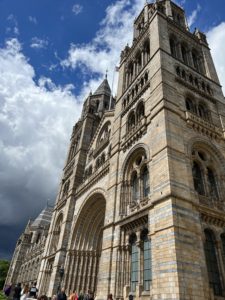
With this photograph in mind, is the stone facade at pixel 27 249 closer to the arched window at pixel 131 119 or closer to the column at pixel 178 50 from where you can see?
the arched window at pixel 131 119

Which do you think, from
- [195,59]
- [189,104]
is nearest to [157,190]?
[189,104]

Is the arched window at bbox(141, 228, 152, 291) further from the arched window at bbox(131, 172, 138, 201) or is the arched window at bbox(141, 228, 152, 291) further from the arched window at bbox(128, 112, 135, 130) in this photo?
the arched window at bbox(128, 112, 135, 130)

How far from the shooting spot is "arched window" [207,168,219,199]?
602 inches

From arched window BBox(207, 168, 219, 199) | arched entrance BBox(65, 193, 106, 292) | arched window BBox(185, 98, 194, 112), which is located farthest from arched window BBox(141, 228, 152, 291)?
arched window BBox(185, 98, 194, 112)

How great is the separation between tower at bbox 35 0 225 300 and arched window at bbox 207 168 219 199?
0.06m

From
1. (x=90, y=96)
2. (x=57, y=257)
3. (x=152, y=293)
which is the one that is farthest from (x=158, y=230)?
(x=90, y=96)

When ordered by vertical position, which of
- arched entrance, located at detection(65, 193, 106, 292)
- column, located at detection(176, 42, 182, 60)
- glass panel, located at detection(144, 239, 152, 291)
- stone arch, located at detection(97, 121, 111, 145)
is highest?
column, located at detection(176, 42, 182, 60)

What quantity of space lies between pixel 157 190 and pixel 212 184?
15.0 ft

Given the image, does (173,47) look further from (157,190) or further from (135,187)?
(157,190)

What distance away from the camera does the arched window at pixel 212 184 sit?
15.3m

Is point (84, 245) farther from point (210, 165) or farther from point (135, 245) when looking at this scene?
point (210, 165)

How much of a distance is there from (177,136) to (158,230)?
5636 millimetres

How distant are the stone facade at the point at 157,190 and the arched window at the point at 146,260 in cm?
7

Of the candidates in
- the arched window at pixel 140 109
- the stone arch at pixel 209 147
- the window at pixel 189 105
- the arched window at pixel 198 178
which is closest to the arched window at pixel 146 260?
the arched window at pixel 198 178
